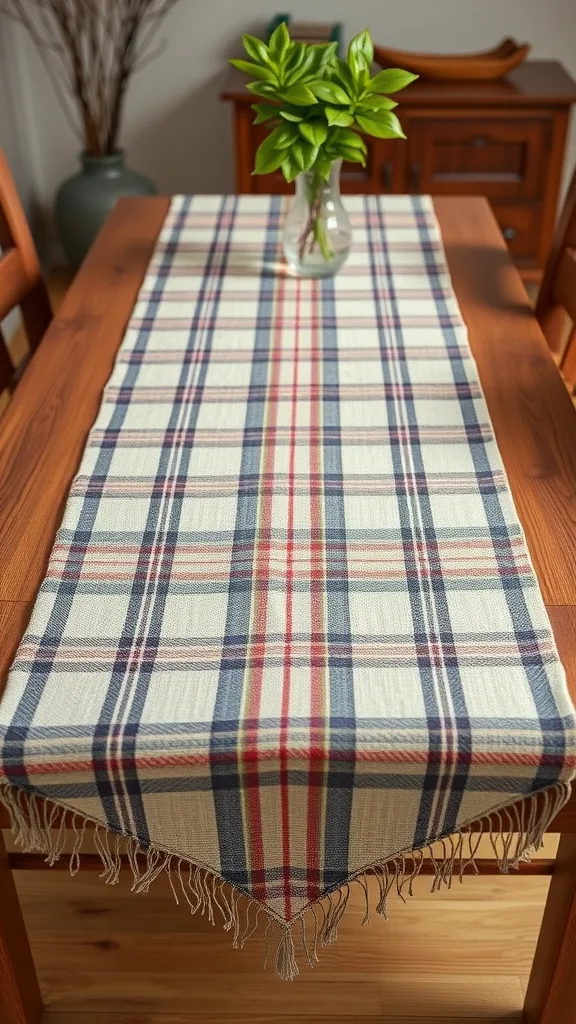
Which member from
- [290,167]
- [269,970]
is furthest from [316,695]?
[290,167]

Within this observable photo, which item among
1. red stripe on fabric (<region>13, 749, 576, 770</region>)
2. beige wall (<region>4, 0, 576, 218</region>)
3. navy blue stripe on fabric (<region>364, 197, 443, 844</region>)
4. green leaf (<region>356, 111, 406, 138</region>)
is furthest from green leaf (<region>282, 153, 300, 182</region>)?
beige wall (<region>4, 0, 576, 218</region>)

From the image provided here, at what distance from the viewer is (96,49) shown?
9.83ft

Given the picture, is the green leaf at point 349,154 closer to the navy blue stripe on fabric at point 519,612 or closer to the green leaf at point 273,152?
the green leaf at point 273,152

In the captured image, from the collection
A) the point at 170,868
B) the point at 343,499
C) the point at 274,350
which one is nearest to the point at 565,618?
the point at 343,499

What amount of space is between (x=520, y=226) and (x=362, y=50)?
1612 mm

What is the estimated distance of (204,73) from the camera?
10.3ft

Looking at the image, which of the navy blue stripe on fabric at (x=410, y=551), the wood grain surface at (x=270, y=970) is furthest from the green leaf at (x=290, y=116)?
the wood grain surface at (x=270, y=970)

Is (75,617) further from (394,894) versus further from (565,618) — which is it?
(394,894)

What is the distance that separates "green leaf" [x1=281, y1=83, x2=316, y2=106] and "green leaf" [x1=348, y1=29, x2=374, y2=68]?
0.29ft

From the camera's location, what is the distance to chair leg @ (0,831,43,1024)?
Answer: 1.08 meters

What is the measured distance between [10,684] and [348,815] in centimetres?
31

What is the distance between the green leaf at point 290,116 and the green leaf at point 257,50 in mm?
87

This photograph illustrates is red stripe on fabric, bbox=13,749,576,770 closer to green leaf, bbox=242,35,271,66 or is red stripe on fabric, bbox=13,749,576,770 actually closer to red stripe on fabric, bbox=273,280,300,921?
red stripe on fabric, bbox=273,280,300,921

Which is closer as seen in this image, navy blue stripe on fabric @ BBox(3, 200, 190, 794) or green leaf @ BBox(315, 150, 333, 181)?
navy blue stripe on fabric @ BBox(3, 200, 190, 794)
